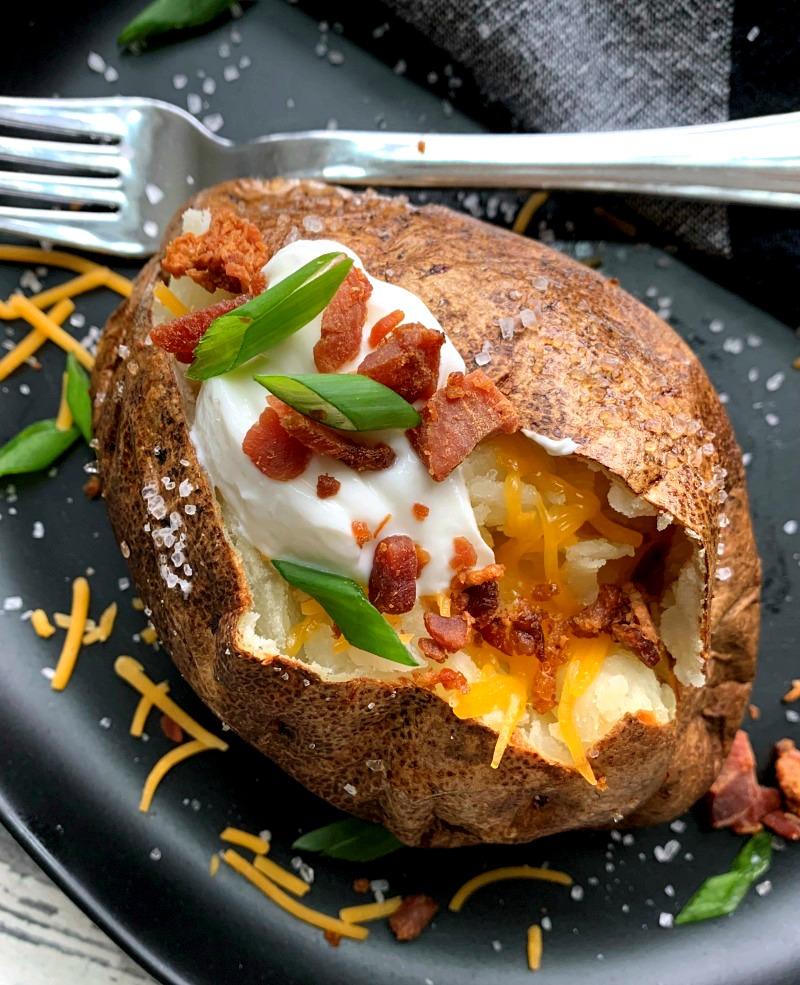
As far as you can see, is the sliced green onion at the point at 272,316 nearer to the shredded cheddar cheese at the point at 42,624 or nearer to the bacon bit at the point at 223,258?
the bacon bit at the point at 223,258

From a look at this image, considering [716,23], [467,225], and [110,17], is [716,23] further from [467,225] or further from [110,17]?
[110,17]

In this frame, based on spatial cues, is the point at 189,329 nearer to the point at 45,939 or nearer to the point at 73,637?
the point at 73,637

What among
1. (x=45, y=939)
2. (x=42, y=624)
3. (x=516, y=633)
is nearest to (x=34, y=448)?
(x=42, y=624)

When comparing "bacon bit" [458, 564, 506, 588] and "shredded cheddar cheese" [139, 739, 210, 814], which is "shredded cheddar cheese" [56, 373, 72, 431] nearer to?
"shredded cheddar cheese" [139, 739, 210, 814]

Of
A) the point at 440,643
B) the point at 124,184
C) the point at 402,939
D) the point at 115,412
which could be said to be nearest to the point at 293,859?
the point at 402,939

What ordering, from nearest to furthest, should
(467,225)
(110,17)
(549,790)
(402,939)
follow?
(549,790) < (467,225) < (402,939) < (110,17)

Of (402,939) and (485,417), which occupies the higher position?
(485,417)

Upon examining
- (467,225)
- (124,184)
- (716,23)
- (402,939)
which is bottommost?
(402,939)
